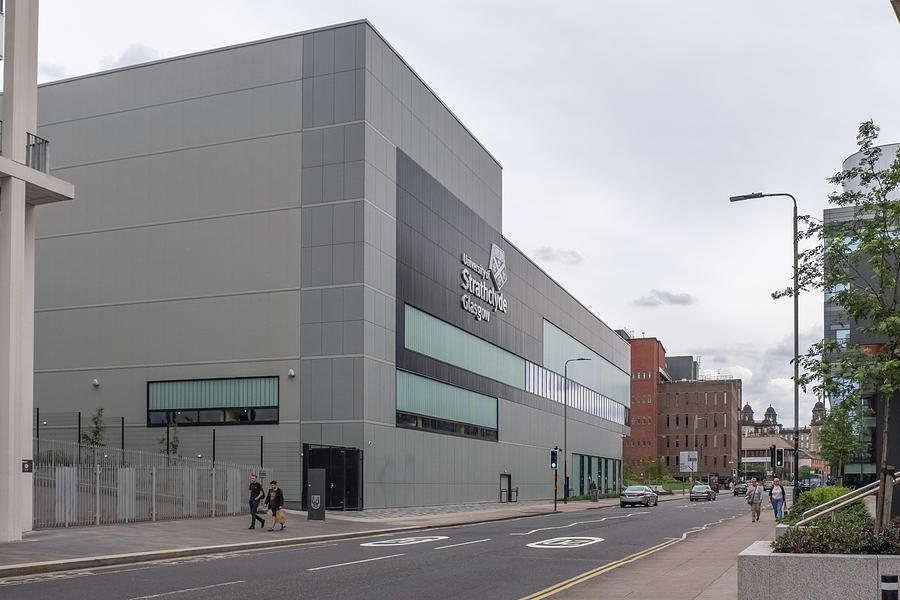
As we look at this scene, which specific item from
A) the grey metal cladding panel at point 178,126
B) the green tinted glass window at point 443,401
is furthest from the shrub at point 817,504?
the grey metal cladding panel at point 178,126

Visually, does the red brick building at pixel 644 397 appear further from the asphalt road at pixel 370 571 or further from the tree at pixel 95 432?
the asphalt road at pixel 370 571

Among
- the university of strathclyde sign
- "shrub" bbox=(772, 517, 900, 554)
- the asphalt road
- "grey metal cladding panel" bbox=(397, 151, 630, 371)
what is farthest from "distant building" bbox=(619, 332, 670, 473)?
"shrub" bbox=(772, 517, 900, 554)

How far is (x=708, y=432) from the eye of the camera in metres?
186

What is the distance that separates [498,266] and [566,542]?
4194cm

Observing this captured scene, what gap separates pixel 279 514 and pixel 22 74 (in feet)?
49.7

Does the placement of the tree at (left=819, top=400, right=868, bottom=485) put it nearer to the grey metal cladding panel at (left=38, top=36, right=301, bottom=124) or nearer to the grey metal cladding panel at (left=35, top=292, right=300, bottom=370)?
the grey metal cladding panel at (left=35, top=292, right=300, bottom=370)

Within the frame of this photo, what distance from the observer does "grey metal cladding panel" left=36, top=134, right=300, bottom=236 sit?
161ft

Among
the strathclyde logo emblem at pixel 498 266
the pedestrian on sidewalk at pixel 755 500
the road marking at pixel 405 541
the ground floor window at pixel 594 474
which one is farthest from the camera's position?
the ground floor window at pixel 594 474

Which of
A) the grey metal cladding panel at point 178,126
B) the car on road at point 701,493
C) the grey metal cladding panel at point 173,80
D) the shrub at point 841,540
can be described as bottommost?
the car on road at point 701,493

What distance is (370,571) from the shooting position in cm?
1975

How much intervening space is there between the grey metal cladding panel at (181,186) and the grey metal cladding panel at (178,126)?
0.46 meters

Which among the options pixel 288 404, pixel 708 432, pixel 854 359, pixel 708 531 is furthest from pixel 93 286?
pixel 708 432

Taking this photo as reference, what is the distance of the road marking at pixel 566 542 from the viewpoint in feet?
88.2

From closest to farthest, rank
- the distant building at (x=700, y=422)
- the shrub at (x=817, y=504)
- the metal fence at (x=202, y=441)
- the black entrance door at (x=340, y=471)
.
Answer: the shrub at (x=817, y=504), the black entrance door at (x=340, y=471), the metal fence at (x=202, y=441), the distant building at (x=700, y=422)
